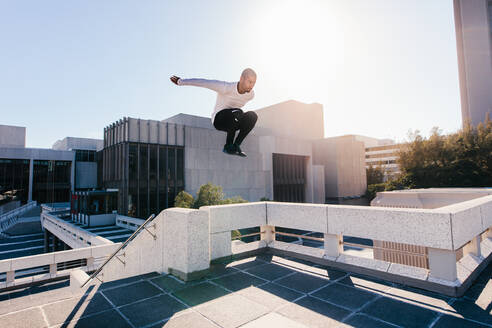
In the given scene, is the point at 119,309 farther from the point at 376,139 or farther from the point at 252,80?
the point at 376,139

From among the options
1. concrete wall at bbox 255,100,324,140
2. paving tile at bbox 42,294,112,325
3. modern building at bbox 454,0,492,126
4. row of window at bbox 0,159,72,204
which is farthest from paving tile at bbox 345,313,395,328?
modern building at bbox 454,0,492,126

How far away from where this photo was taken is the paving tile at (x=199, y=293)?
3.81 meters

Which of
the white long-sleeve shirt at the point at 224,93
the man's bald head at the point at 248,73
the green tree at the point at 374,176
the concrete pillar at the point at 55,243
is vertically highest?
the man's bald head at the point at 248,73

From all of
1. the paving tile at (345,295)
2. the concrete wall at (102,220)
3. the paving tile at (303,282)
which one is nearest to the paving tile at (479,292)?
the paving tile at (345,295)

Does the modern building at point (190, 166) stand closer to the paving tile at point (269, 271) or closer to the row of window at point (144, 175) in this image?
the row of window at point (144, 175)

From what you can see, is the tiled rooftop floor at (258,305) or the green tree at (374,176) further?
the green tree at (374,176)

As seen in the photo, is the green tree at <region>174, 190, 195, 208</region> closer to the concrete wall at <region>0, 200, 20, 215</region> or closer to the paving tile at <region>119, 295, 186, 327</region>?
the paving tile at <region>119, 295, 186, 327</region>

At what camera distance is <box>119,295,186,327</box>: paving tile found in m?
3.25

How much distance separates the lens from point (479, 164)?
26016 millimetres

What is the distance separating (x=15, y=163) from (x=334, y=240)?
52283 millimetres

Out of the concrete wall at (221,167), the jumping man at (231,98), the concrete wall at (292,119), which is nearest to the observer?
the jumping man at (231,98)

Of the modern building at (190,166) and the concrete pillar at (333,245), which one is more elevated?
the modern building at (190,166)

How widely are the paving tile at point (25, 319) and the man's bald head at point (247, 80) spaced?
3841 millimetres

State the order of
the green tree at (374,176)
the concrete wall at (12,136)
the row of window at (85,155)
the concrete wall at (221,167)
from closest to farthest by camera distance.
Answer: the concrete wall at (221,167) → the concrete wall at (12,136) → the row of window at (85,155) → the green tree at (374,176)
